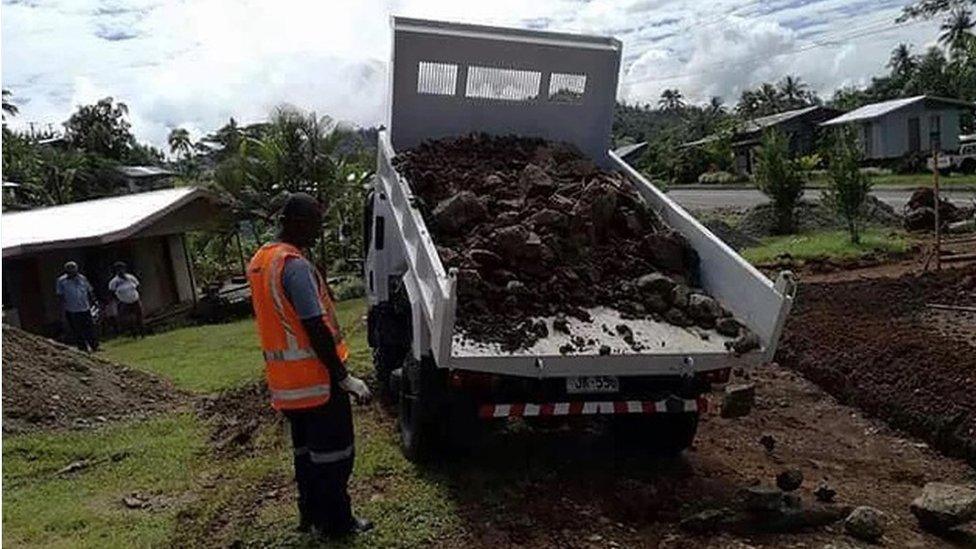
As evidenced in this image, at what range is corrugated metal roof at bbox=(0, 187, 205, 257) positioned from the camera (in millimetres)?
16344

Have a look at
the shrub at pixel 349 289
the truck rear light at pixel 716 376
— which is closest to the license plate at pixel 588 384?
the truck rear light at pixel 716 376

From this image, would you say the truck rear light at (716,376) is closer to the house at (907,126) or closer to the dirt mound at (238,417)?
the dirt mound at (238,417)

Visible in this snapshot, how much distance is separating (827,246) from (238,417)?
1248 cm

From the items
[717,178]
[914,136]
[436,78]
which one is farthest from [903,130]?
[436,78]

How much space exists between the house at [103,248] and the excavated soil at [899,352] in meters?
12.3

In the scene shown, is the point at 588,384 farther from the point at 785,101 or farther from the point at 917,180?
the point at 785,101

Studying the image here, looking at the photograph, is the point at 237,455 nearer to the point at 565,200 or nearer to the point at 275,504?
the point at 275,504

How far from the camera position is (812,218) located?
20.5 m

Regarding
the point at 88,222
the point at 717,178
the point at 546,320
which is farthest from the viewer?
the point at 717,178

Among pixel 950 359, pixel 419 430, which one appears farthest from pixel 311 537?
pixel 950 359

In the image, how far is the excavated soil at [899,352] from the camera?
22.1ft

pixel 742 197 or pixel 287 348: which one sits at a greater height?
pixel 287 348

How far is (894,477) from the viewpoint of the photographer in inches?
A: 232

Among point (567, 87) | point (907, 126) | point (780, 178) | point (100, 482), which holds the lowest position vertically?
point (100, 482)
